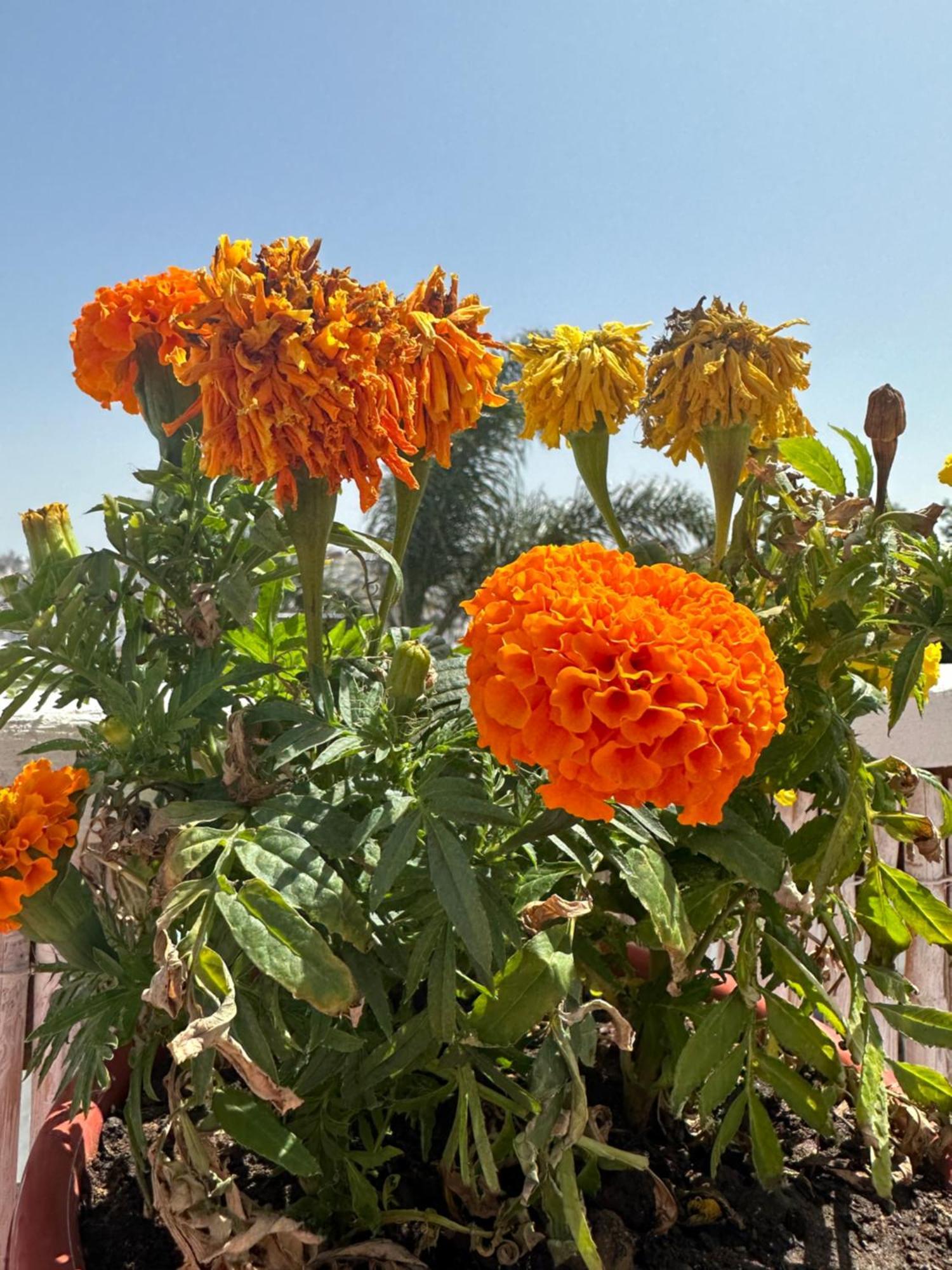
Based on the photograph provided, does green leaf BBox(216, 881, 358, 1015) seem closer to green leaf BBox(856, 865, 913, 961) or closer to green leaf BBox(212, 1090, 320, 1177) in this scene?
green leaf BBox(212, 1090, 320, 1177)

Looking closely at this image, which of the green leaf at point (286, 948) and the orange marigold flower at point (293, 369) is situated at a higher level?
the orange marigold flower at point (293, 369)

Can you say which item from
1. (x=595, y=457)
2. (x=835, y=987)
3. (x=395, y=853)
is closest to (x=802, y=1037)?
(x=835, y=987)

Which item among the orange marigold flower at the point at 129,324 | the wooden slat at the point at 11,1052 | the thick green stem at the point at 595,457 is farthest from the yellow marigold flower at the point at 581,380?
the wooden slat at the point at 11,1052

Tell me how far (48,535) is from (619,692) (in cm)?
43

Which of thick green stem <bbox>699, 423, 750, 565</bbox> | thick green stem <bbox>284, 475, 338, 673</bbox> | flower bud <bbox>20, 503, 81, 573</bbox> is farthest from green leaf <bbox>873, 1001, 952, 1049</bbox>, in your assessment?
flower bud <bbox>20, 503, 81, 573</bbox>

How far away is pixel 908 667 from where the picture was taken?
2.16ft

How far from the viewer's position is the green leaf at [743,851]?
680 millimetres

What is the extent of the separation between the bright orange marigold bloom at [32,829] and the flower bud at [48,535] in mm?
144

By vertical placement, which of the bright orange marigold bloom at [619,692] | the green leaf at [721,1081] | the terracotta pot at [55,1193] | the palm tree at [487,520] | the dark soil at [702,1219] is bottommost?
the dark soil at [702,1219]

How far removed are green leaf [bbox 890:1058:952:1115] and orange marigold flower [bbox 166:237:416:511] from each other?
1.86ft

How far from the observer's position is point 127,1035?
694 mm

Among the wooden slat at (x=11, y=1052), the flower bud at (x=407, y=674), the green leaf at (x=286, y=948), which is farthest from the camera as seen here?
the wooden slat at (x=11, y=1052)

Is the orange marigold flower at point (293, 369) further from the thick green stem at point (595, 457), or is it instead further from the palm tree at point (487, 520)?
the palm tree at point (487, 520)

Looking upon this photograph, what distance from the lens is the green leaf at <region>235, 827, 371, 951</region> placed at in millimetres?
582
